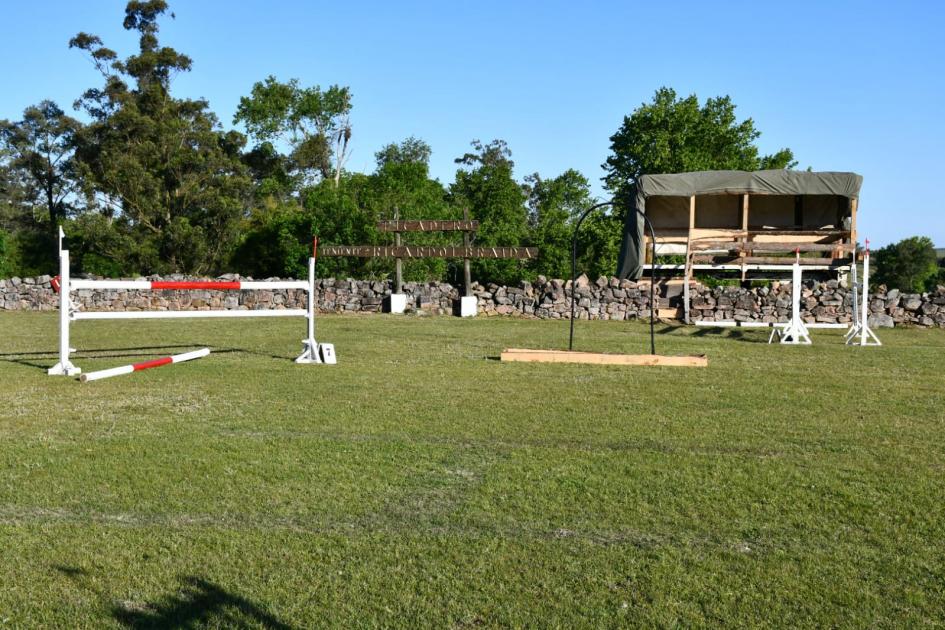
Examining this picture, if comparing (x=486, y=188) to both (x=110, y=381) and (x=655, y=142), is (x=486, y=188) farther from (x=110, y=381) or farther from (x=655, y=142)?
(x=110, y=381)

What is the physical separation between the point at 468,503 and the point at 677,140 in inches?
1450

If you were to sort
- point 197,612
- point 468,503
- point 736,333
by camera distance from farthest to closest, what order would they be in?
point 736,333 → point 468,503 → point 197,612

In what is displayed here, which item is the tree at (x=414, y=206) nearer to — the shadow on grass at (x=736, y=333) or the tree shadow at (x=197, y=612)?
the shadow on grass at (x=736, y=333)

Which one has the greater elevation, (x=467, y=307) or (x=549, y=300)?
(x=549, y=300)

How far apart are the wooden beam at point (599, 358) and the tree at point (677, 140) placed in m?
28.4

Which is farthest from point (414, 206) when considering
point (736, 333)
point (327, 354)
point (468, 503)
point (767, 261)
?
point (468, 503)

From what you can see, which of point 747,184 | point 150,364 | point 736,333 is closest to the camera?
point 150,364

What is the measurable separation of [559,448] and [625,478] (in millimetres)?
903

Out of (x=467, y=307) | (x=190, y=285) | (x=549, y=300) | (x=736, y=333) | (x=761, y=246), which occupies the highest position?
(x=761, y=246)

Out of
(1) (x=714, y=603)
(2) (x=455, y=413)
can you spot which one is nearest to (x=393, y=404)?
(2) (x=455, y=413)

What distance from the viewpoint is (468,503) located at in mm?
4566

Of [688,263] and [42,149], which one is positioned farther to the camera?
[42,149]

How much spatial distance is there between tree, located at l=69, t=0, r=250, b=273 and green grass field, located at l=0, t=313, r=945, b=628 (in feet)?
98.7

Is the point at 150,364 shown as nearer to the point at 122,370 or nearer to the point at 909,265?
the point at 122,370
